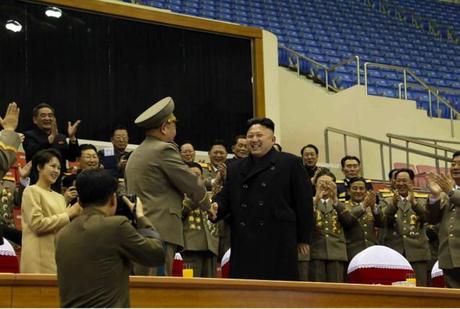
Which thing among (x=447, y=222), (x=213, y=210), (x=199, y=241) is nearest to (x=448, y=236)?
(x=447, y=222)

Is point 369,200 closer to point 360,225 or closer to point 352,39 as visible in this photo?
point 360,225

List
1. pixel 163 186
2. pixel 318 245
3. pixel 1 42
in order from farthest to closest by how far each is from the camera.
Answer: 1. pixel 1 42
2. pixel 318 245
3. pixel 163 186

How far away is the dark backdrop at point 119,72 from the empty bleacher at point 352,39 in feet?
7.18

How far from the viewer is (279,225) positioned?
4762 mm

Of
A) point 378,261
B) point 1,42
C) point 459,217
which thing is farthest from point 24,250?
point 1,42

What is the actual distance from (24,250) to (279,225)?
1263mm

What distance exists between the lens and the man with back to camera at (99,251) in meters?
3.24

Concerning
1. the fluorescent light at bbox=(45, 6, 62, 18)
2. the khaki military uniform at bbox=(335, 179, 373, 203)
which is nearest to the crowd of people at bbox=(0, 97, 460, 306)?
the khaki military uniform at bbox=(335, 179, 373, 203)

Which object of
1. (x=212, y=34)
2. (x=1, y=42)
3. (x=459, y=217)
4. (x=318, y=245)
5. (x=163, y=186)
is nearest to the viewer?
(x=163, y=186)

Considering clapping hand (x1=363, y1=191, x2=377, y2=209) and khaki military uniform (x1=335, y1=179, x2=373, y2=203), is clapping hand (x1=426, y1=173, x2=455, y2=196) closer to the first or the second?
clapping hand (x1=363, y1=191, x2=377, y2=209)

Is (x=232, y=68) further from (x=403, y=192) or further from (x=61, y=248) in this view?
(x=61, y=248)

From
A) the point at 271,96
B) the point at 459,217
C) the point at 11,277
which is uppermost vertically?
the point at 271,96

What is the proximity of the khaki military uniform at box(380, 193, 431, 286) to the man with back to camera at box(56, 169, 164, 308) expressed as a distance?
4076 mm

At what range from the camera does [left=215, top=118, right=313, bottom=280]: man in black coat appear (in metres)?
4.76
